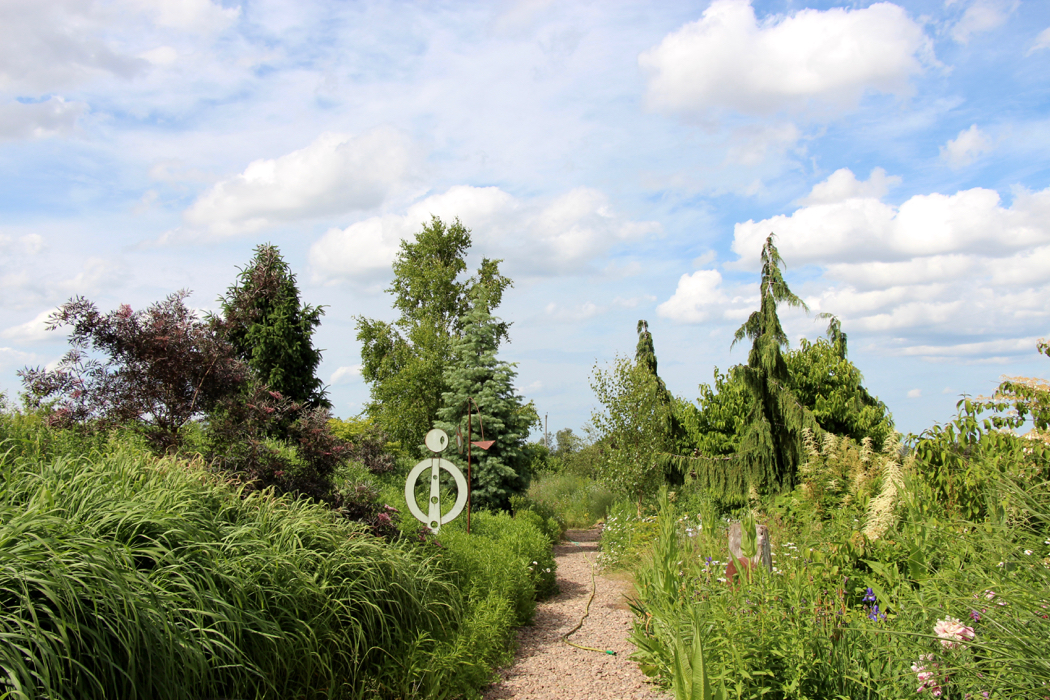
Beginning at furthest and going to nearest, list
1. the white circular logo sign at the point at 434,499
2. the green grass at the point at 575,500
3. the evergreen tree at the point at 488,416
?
the green grass at the point at 575,500
the evergreen tree at the point at 488,416
the white circular logo sign at the point at 434,499

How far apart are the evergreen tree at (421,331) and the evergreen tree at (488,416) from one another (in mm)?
6269

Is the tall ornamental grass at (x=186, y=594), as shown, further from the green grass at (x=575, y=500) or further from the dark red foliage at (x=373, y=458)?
the green grass at (x=575, y=500)

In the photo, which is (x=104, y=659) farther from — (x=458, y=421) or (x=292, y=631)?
(x=458, y=421)

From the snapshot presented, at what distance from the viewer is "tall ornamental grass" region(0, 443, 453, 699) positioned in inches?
101

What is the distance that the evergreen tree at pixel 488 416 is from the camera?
39.5 feet

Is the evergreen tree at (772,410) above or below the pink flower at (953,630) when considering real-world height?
above

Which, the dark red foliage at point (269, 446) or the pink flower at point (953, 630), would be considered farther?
the dark red foliage at point (269, 446)

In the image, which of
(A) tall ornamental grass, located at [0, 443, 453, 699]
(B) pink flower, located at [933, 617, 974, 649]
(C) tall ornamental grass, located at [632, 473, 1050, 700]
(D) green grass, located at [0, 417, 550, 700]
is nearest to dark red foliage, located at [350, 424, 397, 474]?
(D) green grass, located at [0, 417, 550, 700]

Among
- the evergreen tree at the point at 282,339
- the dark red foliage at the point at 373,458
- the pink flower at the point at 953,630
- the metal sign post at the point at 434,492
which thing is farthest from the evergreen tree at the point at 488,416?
the pink flower at the point at 953,630

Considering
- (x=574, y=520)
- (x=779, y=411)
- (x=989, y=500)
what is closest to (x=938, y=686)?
(x=989, y=500)

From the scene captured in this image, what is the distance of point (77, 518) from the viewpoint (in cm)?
326

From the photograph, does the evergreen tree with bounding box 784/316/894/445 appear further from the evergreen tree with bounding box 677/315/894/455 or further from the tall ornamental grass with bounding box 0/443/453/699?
the tall ornamental grass with bounding box 0/443/453/699

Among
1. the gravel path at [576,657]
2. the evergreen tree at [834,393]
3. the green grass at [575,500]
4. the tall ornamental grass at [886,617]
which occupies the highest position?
the evergreen tree at [834,393]

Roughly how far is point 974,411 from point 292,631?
5001mm
